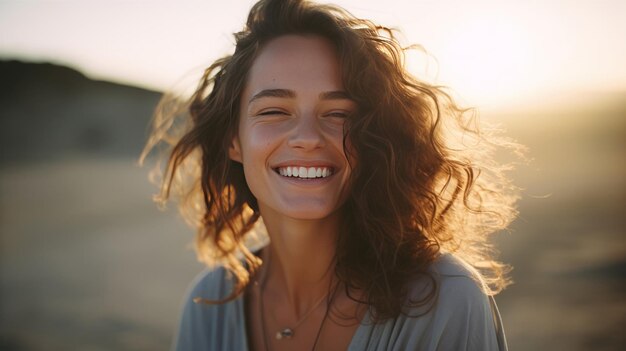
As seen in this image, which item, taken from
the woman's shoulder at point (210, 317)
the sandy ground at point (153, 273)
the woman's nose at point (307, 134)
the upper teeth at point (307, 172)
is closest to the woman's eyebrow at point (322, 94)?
the woman's nose at point (307, 134)

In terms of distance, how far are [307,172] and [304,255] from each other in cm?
54

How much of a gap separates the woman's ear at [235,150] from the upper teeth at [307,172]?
47 centimetres

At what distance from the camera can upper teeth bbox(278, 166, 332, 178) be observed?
230 cm

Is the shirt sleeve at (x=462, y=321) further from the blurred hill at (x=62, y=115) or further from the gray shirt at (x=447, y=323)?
the blurred hill at (x=62, y=115)

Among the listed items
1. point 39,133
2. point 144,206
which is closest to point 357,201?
point 144,206

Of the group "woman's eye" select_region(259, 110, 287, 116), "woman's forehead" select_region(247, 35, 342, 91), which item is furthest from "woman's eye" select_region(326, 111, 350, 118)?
"woman's eye" select_region(259, 110, 287, 116)

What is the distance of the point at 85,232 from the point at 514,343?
25.3 feet

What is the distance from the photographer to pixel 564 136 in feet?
54.2

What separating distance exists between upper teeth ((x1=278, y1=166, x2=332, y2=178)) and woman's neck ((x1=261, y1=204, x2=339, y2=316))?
34 cm

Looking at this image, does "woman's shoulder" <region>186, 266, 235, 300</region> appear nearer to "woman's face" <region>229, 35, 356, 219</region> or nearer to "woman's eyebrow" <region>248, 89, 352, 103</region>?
"woman's face" <region>229, 35, 356, 219</region>

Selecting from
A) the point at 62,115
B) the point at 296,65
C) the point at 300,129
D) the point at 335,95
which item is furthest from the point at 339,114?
the point at 62,115

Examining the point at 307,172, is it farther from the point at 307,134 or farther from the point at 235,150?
the point at 235,150

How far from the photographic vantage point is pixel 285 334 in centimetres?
259

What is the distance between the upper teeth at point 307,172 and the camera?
90.7 inches
